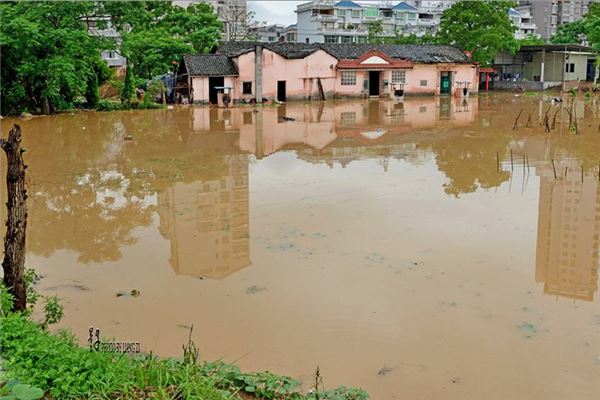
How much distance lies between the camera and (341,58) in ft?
127

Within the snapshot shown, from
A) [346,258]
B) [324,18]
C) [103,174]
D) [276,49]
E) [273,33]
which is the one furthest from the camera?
[273,33]

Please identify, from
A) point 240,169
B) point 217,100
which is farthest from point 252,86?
point 240,169

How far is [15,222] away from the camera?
548 centimetres

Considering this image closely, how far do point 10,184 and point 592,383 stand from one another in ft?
16.7

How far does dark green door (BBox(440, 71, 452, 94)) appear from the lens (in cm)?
4158

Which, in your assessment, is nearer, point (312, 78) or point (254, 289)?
point (254, 289)

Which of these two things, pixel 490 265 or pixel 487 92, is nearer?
pixel 490 265

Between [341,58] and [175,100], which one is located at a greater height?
[341,58]

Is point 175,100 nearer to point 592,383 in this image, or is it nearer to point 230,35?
point 230,35

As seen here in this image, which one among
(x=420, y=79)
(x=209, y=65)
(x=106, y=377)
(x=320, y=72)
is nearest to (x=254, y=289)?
(x=106, y=377)

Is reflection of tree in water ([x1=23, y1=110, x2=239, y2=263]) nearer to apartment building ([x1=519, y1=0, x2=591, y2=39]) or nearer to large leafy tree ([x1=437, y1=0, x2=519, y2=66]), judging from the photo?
large leafy tree ([x1=437, y1=0, x2=519, y2=66])

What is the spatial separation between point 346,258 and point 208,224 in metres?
2.64

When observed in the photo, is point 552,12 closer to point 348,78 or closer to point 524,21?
point 524,21

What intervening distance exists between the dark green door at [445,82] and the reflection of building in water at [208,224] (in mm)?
30078
